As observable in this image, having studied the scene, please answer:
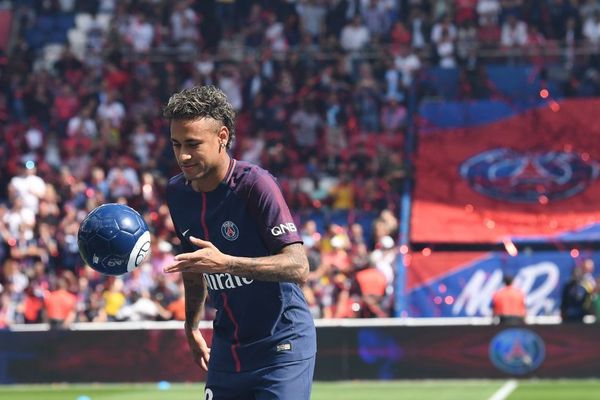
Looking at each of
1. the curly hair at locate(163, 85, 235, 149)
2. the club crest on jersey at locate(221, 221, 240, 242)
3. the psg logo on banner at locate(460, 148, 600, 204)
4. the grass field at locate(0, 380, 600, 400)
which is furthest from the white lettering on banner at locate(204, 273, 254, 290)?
the psg logo on banner at locate(460, 148, 600, 204)

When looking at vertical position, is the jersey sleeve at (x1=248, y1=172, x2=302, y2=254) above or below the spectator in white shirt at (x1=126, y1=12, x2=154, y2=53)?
above

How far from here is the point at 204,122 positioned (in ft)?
20.0

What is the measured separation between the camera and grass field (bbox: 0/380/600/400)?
16.3 m

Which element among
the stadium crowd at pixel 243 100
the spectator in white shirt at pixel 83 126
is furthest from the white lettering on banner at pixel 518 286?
the spectator in white shirt at pixel 83 126

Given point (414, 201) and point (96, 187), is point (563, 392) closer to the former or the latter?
point (414, 201)

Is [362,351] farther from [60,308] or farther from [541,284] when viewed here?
[60,308]

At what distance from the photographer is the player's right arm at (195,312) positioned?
684cm

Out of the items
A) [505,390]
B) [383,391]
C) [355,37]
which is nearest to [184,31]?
[355,37]

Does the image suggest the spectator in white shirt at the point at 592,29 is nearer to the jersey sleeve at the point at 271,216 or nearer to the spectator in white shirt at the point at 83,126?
the spectator in white shirt at the point at 83,126

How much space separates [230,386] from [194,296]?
76 centimetres

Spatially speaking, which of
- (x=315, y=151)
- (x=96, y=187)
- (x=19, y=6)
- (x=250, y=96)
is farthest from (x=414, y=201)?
(x=19, y=6)

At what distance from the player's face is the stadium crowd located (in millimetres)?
14516

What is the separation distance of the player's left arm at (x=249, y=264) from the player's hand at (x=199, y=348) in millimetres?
958

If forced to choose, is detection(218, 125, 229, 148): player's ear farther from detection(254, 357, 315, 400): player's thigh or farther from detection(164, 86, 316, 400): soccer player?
detection(254, 357, 315, 400): player's thigh
